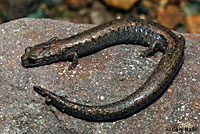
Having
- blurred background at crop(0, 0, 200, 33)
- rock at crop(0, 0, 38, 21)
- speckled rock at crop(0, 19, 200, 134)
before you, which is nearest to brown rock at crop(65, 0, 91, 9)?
blurred background at crop(0, 0, 200, 33)

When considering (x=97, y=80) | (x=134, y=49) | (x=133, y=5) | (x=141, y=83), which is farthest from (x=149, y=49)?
(x=133, y=5)

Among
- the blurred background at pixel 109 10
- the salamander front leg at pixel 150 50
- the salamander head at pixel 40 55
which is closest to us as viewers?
the salamander head at pixel 40 55

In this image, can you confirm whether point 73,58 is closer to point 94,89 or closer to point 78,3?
point 94,89

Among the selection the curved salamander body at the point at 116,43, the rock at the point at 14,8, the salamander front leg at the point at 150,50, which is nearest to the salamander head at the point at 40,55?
the curved salamander body at the point at 116,43

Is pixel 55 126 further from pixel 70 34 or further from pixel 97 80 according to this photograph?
pixel 70 34

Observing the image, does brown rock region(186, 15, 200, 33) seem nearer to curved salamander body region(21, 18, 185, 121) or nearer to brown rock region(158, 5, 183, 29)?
brown rock region(158, 5, 183, 29)

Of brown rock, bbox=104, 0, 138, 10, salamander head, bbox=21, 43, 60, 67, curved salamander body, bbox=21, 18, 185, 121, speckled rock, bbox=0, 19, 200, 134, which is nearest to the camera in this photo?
curved salamander body, bbox=21, 18, 185, 121

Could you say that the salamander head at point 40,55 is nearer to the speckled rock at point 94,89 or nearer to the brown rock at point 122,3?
the speckled rock at point 94,89

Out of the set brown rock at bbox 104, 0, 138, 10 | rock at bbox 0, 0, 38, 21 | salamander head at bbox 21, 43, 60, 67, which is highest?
brown rock at bbox 104, 0, 138, 10
